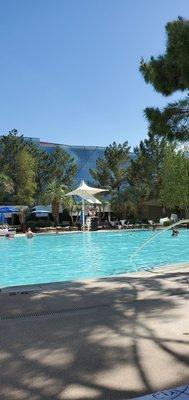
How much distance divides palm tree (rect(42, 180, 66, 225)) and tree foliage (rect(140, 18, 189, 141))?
35.4 m

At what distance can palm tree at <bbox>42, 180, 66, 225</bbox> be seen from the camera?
44469 mm

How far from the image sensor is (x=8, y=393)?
353 cm

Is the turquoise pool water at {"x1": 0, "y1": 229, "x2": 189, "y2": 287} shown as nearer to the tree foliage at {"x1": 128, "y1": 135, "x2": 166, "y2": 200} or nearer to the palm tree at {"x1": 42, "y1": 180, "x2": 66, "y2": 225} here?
the palm tree at {"x1": 42, "y1": 180, "x2": 66, "y2": 225}

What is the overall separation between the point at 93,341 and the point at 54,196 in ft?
131

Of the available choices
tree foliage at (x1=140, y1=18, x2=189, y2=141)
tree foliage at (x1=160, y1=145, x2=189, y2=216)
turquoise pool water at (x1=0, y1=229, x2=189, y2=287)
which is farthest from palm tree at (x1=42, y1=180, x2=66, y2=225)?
Result: tree foliage at (x1=140, y1=18, x2=189, y2=141)

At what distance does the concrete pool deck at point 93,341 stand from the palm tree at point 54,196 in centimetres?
3678

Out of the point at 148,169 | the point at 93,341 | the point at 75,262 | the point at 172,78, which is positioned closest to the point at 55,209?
the point at 148,169

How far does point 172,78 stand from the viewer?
8297 millimetres

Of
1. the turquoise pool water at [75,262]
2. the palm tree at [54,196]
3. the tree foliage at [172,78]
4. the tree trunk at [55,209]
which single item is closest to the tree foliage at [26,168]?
the palm tree at [54,196]

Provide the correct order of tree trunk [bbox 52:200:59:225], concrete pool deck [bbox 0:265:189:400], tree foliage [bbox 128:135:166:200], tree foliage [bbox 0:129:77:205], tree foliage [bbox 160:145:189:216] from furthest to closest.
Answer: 1. tree foliage [bbox 128:135:166:200]
2. tree foliage [bbox 0:129:77:205]
3. tree trunk [bbox 52:200:59:225]
4. tree foliage [bbox 160:145:189:216]
5. concrete pool deck [bbox 0:265:189:400]

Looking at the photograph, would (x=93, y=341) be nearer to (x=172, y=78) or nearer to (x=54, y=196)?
(x=172, y=78)

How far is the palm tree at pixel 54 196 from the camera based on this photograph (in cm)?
4447

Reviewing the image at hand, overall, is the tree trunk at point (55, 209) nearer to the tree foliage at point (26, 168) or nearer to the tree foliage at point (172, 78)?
the tree foliage at point (26, 168)

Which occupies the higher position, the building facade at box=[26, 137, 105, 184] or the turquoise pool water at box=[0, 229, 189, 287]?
the building facade at box=[26, 137, 105, 184]
